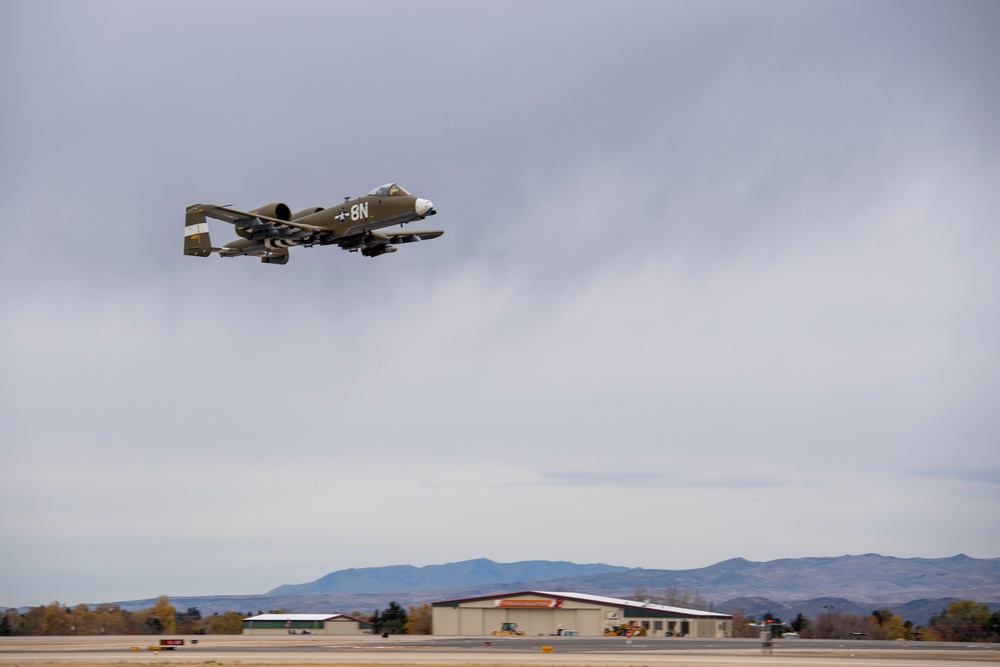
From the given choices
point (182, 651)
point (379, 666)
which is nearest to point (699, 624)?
point (182, 651)

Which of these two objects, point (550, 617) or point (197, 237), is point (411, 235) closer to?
point (197, 237)

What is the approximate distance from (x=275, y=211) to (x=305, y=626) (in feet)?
323

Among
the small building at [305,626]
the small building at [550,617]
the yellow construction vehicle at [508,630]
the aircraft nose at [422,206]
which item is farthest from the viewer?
the small building at [305,626]

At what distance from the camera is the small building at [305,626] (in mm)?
160250

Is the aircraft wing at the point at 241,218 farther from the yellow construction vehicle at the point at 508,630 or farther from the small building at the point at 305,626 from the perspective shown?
the small building at the point at 305,626

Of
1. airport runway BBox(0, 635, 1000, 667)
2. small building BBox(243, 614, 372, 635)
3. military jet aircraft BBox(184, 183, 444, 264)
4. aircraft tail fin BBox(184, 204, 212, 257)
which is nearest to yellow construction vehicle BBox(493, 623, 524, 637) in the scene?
small building BBox(243, 614, 372, 635)

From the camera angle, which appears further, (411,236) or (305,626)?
(305,626)

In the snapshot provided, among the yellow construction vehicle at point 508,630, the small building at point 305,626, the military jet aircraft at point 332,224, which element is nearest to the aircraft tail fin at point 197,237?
the military jet aircraft at point 332,224

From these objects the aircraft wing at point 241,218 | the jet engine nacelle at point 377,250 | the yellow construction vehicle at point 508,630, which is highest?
the aircraft wing at point 241,218

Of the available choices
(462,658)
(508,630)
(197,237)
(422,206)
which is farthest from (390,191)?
(508,630)

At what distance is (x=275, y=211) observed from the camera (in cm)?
7788

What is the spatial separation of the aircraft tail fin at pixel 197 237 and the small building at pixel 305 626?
84138 mm

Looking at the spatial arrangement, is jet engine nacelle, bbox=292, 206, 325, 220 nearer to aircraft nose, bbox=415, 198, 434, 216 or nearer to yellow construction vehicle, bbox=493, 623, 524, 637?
aircraft nose, bbox=415, 198, 434, 216

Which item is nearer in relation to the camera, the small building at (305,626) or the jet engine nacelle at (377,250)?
the jet engine nacelle at (377,250)
